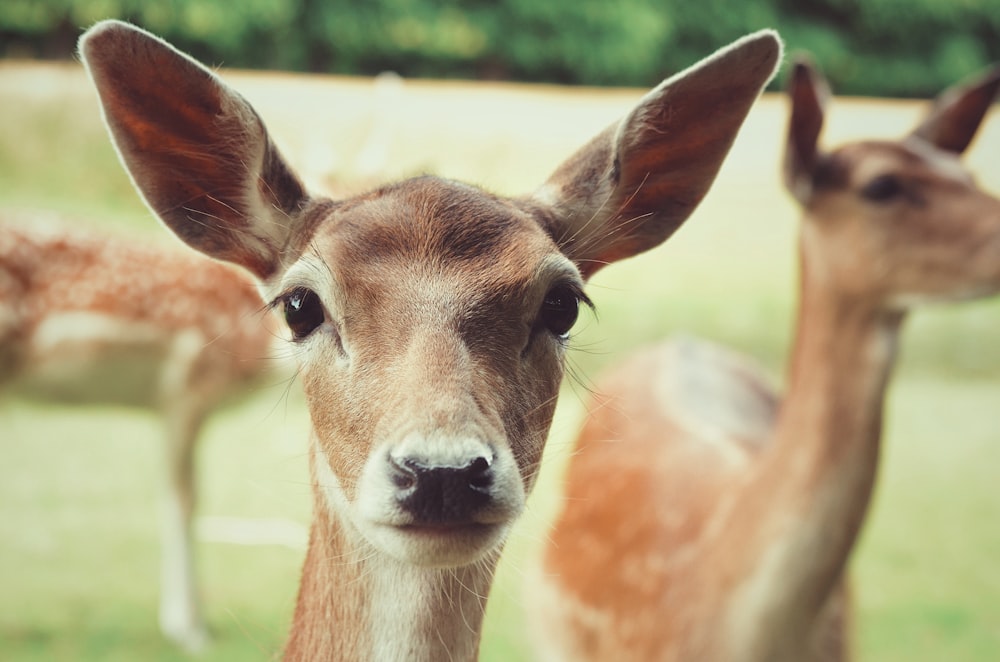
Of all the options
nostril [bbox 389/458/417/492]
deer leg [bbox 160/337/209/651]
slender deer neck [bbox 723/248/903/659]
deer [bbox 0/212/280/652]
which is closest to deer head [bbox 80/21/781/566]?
nostril [bbox 389/458/417/492]

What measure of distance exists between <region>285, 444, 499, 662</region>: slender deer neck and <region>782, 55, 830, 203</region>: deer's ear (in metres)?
1.31

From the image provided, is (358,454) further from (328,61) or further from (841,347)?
(328,61)

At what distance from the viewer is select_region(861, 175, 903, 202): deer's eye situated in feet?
7.10

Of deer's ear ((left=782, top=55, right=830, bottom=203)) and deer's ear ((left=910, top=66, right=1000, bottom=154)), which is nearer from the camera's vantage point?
deer's ear ((left=782, top=55, right=830, bottom=203))

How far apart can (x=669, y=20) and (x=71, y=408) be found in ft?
10.7

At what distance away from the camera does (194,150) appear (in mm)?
1250

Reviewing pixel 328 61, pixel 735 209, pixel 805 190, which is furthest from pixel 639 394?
pixel 328 61

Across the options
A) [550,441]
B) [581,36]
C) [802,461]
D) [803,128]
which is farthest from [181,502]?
[581,36]

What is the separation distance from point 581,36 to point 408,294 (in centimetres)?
429

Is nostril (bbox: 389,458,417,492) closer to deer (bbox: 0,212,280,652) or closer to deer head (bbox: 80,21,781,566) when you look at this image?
deer head (bbox: 80,21,781,566)

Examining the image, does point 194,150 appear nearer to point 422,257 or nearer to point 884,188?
point 422,257

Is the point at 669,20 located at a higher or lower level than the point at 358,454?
lower

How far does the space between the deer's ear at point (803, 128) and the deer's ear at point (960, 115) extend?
1.07ft

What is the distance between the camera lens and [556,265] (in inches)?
45.3
